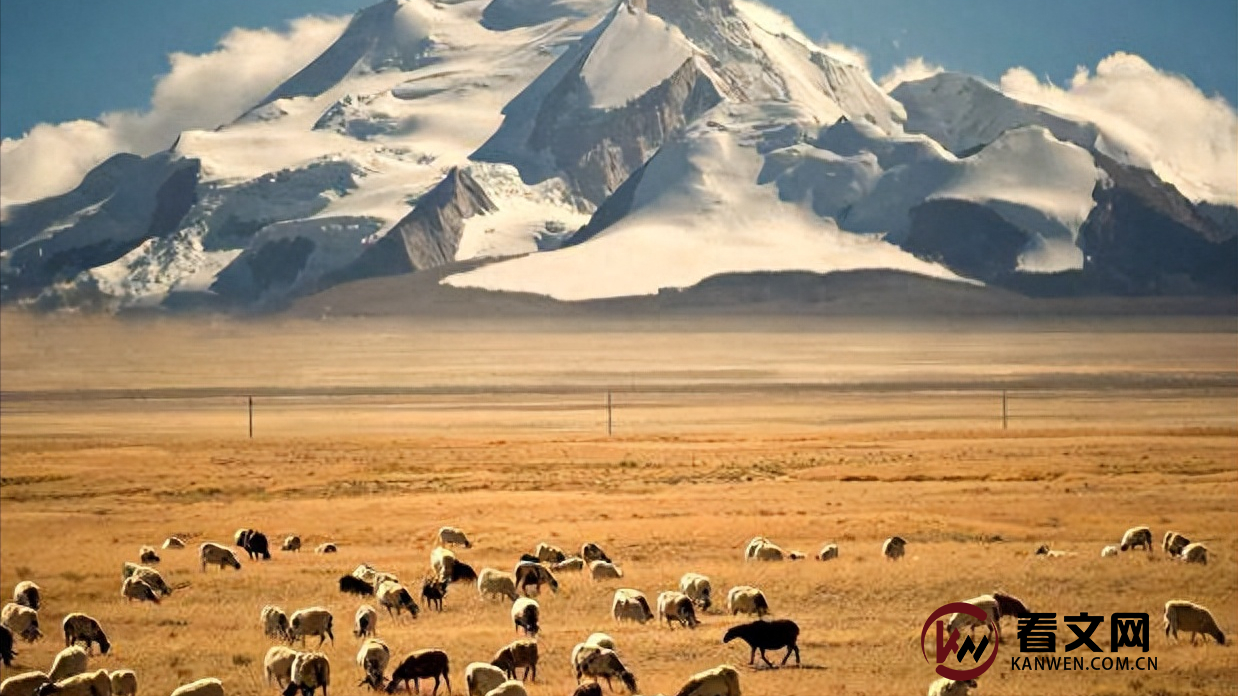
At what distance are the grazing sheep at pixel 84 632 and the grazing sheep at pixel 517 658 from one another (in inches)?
351

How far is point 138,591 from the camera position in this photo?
45438mm

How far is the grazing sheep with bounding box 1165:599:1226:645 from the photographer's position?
36312mm

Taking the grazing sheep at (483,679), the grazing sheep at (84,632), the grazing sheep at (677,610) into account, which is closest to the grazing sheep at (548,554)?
the grazing sheep at (677,610)

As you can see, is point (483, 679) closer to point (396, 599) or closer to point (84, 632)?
point (84, 632)

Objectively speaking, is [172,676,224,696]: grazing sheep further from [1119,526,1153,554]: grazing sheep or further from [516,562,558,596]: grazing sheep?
[1119,526,1153,554]: grazing sheep

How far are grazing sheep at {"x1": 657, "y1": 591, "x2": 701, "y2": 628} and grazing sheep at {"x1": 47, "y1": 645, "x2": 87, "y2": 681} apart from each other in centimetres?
1146

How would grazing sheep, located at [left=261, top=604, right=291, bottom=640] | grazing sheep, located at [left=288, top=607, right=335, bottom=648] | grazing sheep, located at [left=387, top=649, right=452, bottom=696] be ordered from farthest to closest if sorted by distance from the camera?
grazing sheep, located at [left=261, top=604, right=291, bottom=640] → grazing sheep, located at [left=288, top=607, right=335, bottom=648] → grazing sheep, located at [left=387, top=649, right=452, bottom=696]

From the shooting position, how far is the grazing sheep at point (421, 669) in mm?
32594

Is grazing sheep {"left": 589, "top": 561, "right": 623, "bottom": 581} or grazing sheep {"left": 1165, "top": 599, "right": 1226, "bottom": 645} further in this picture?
grazing sheep {"left": 589, "top": 561, "right": 623, "bottom": 581}

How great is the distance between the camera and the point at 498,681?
102 feet

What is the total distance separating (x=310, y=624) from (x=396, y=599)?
13.5 ft

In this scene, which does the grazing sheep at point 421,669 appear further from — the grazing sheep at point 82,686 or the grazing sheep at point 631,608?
the grazing sheep at point 631,608

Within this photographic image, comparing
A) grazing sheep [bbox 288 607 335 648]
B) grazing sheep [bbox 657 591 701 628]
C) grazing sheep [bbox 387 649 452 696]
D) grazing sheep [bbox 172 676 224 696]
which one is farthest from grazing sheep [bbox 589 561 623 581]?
grazing sheep [bbox 172 676 224 696]

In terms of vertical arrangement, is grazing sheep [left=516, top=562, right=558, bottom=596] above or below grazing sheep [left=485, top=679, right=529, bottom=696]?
above
